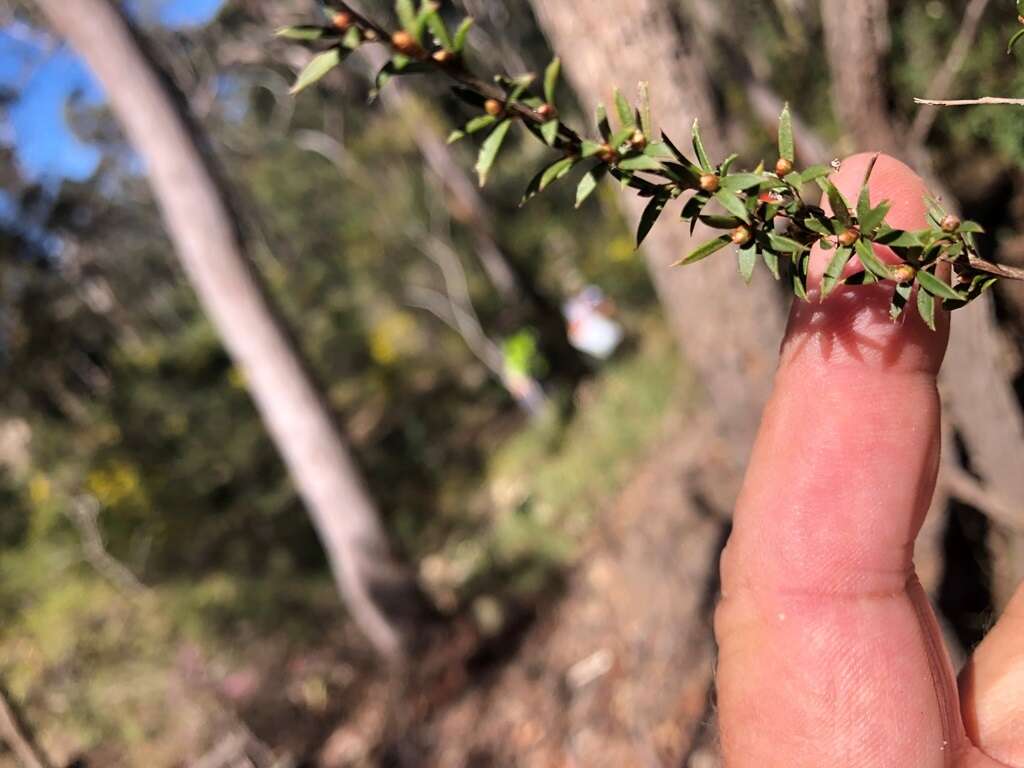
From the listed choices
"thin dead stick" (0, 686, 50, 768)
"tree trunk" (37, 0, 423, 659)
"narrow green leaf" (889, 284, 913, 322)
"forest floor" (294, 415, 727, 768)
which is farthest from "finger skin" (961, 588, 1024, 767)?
"tree trunk" (37, 0, 423, 659)

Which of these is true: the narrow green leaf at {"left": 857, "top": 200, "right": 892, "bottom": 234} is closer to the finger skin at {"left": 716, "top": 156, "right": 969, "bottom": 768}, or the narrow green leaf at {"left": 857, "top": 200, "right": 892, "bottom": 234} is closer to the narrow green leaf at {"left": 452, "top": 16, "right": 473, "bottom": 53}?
the finger skin at {"left": 716, "top": 156, "right": 969, "bottom": 768}

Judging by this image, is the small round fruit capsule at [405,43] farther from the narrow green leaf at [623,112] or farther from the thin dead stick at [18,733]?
the thin dead stick at [18,733]

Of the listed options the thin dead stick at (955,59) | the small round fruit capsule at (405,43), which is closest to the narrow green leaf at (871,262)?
the small round fruit capsule at (405,43)

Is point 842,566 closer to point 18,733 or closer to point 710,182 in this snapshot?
point 710,182

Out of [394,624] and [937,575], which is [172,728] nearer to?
[394,624]

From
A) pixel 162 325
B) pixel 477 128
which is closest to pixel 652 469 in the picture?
pixel 477 128

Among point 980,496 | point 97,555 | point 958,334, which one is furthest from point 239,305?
point 97,555
